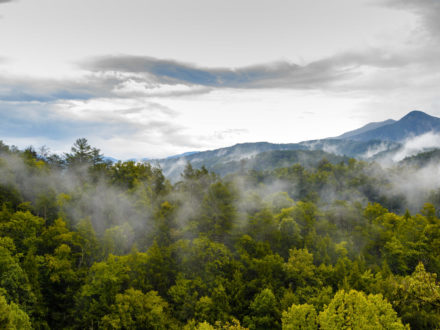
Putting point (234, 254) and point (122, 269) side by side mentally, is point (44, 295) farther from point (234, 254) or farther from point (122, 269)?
point (234, 254)

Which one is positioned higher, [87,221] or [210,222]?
[87,221]

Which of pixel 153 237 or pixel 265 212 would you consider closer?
pixel 153 237

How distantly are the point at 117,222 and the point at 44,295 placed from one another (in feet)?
69.1

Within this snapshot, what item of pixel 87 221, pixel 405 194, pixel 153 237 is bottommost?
pixel 405 194

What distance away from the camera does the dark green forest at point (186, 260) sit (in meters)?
39.3

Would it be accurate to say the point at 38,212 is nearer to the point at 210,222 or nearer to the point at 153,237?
the point at 153,237

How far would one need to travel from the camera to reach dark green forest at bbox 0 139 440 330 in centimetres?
3931

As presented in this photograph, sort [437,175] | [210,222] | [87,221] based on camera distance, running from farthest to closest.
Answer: [437,175]
[210,222]
[87,221]

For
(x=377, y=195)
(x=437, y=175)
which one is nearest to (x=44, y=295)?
(x=377, y=195)

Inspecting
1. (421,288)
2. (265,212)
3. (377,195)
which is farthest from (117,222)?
(377,195)

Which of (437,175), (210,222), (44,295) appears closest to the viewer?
(44,295)

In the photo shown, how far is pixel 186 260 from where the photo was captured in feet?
172

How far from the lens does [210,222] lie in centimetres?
6341

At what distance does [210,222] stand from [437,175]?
597ft
